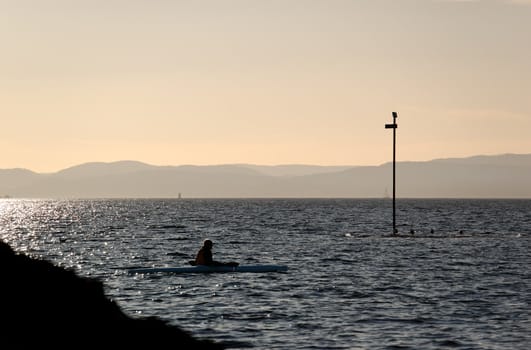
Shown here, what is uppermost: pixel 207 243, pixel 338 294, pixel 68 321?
pixel 207 243

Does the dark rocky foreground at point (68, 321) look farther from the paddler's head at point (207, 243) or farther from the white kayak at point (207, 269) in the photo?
the white kayak at point (207, 269)

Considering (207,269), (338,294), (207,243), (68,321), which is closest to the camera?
(68,321)

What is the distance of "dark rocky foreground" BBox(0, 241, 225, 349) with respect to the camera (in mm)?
19672

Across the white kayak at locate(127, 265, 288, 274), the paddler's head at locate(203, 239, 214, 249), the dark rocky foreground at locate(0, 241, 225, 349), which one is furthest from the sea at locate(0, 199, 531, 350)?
the dark rocky foreground at locate(0, 241, 225, 349)

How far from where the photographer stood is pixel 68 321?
72.1 ft

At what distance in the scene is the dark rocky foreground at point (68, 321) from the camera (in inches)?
774

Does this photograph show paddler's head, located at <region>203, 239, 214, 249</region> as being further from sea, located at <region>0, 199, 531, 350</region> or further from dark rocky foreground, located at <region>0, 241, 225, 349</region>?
dark rocky foreground, located at <region>0, 241, 225, 349</region>

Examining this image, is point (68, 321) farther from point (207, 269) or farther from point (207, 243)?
point (207, 269)

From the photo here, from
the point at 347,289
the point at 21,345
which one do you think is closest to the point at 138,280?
the point at 347,289

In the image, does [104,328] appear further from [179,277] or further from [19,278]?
[179,277]

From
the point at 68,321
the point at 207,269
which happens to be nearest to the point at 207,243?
the point at 207,269

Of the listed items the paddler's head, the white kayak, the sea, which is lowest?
the sea

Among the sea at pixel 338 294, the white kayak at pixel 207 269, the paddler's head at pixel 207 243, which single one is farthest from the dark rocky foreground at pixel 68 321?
the white kayak at pixel 207 269

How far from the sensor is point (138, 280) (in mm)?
40375
